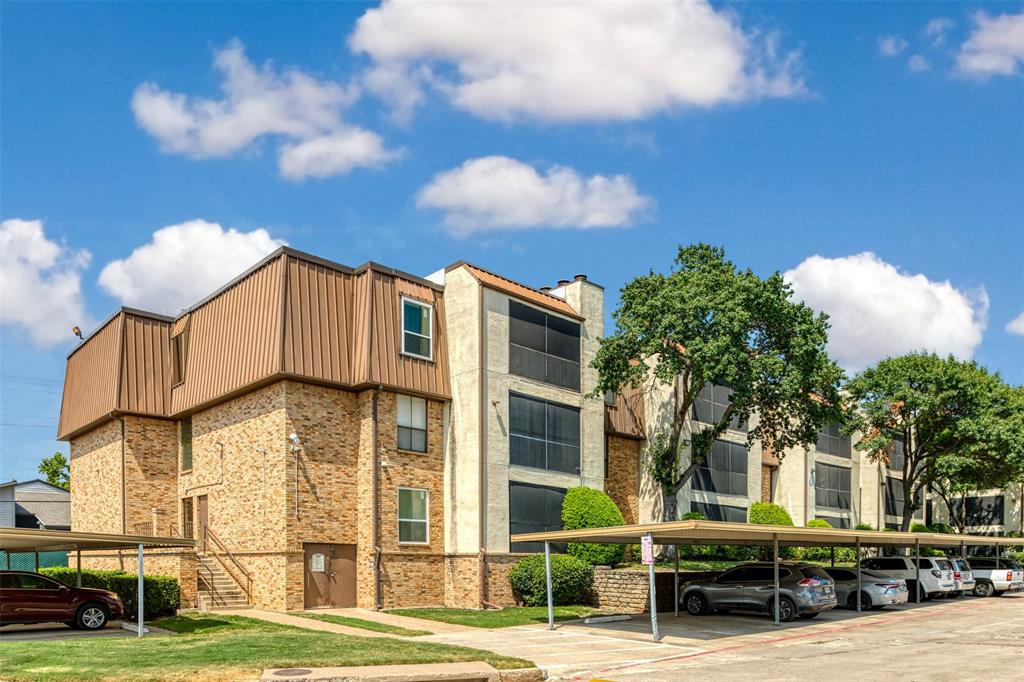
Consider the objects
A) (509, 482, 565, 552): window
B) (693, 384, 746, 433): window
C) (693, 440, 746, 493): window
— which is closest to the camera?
(509, 482, 565, 552): window

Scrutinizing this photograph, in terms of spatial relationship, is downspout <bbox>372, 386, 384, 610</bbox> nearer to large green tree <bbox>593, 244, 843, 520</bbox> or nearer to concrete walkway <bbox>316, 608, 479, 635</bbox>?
concrete walkway <bbox>316, 608, 479, 635</bbox>

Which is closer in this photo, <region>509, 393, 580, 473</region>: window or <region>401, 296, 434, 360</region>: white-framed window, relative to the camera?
<region>401, 296, 434, 360</region>: white-framed window

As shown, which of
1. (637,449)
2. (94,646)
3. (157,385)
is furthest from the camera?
(637,449)

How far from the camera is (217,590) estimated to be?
2848 cm

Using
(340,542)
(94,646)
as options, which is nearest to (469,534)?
(340,542)

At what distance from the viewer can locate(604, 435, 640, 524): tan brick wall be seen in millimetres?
38350

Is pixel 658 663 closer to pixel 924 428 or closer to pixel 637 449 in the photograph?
pixel 637 449

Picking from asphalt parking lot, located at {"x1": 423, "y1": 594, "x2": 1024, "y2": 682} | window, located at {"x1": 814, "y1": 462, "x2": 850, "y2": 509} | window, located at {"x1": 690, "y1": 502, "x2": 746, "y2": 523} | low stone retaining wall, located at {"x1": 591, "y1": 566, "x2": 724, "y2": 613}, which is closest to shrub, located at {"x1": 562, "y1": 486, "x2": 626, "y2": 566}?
low stone retaining wall, located at {"x1": 591, "y1": 566, "x2": 724, "y2": 613}

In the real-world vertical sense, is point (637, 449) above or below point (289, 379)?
below

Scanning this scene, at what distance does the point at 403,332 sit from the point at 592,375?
819cm

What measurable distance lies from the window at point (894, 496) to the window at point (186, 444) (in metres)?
45.8

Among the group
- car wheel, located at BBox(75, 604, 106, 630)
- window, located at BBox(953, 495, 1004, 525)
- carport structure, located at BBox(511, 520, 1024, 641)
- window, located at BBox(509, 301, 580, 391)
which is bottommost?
window, located at BBox(953, 495, 1004, 525)

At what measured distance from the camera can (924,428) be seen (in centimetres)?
5125

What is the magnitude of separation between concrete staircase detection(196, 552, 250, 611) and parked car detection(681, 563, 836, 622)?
43.7 ft
